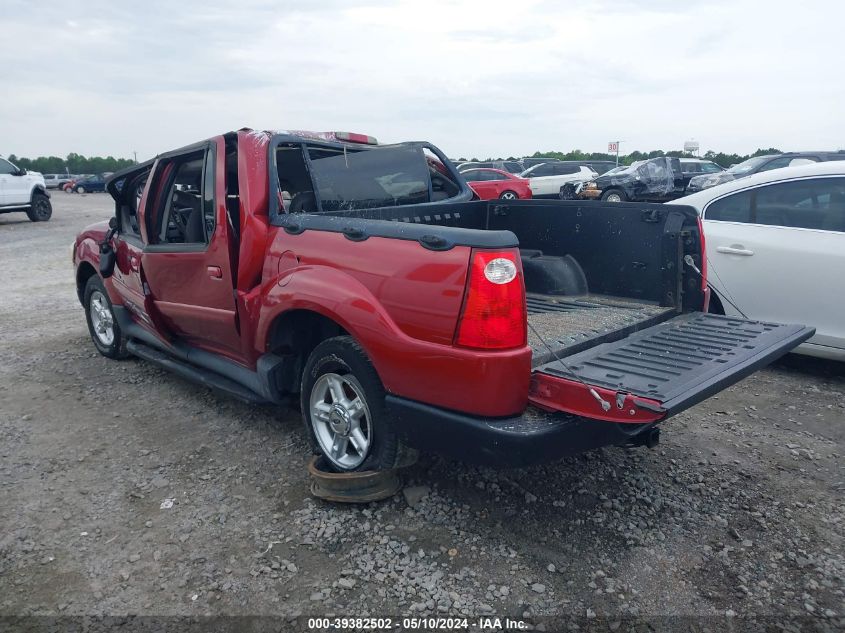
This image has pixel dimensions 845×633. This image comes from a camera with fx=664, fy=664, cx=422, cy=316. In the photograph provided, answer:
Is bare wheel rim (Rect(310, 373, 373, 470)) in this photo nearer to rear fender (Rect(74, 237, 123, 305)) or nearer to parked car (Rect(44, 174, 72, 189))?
rear fender (Rect(74, 237, 123, 305))

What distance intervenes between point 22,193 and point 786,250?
19.1m

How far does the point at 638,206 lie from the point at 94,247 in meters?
4.37

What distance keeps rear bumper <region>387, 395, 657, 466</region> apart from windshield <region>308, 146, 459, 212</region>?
5.72ft

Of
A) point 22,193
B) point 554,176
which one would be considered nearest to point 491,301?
point 22,193

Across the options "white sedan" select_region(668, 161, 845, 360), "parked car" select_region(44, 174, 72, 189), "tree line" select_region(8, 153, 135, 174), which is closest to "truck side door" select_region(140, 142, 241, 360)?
"white sedan" select_region(668, 161, 845, 360)

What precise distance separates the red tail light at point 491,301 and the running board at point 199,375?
1616 mm

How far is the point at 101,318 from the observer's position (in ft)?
19.0

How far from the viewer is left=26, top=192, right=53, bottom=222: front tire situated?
1873 centimetres

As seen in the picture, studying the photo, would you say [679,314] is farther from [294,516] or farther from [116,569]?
[116,569]

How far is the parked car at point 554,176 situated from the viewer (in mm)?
23078

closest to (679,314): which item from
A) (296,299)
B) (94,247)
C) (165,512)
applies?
(296,299)

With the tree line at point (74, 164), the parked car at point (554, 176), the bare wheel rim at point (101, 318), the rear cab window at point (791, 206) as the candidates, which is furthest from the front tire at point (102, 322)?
the tree line at point (74, 164)

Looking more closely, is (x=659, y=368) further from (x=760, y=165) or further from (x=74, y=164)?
(x=74, y=164)

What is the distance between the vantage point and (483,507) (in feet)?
10.5
